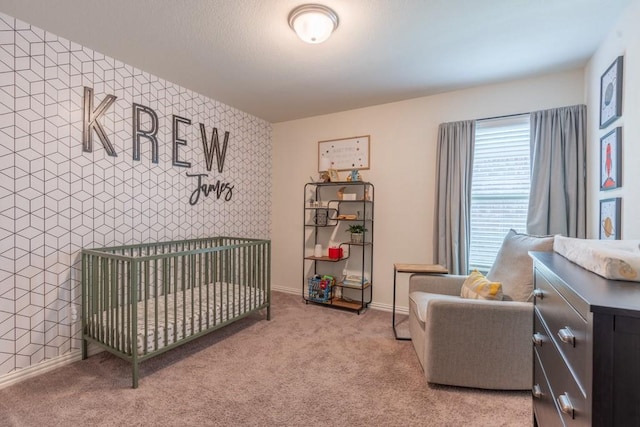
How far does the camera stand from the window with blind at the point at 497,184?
275 cm

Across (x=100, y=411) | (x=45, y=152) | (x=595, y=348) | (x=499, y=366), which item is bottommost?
(x=100, y=411)

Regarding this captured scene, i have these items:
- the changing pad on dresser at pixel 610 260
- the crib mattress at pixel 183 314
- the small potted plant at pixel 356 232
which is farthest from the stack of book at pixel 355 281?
the changing pad on dresser at pixel 610 260

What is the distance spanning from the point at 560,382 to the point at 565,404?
10 cm

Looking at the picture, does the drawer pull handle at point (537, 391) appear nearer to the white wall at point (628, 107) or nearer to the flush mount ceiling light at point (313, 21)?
the white wall at point (628, 107)

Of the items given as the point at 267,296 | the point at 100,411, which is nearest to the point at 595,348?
the point at 100,411

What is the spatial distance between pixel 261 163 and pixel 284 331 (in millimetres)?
2204

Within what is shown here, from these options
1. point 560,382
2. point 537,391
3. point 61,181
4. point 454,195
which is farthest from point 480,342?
point 61,181

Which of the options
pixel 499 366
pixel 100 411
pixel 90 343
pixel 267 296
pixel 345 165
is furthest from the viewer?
pixel 345 165

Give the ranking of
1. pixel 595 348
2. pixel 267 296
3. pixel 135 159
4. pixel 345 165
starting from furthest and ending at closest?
pixel 345 165
pixel 267 296
pixel 135 159
pixel 595 348

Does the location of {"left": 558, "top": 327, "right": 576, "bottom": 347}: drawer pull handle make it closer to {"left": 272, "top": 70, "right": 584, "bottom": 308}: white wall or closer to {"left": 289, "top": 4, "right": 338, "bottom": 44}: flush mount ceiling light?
{"left": 289, "top": 4, "right": 338, "bottom": 44}: flush mount ceiling light

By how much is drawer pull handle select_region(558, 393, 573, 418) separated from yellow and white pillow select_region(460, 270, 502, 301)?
1110 mm

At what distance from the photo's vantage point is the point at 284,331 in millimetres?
2766

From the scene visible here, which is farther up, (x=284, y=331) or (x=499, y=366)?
A: (x=499, y=366)

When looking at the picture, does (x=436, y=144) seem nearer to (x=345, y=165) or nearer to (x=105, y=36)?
(x=345, y=165)
